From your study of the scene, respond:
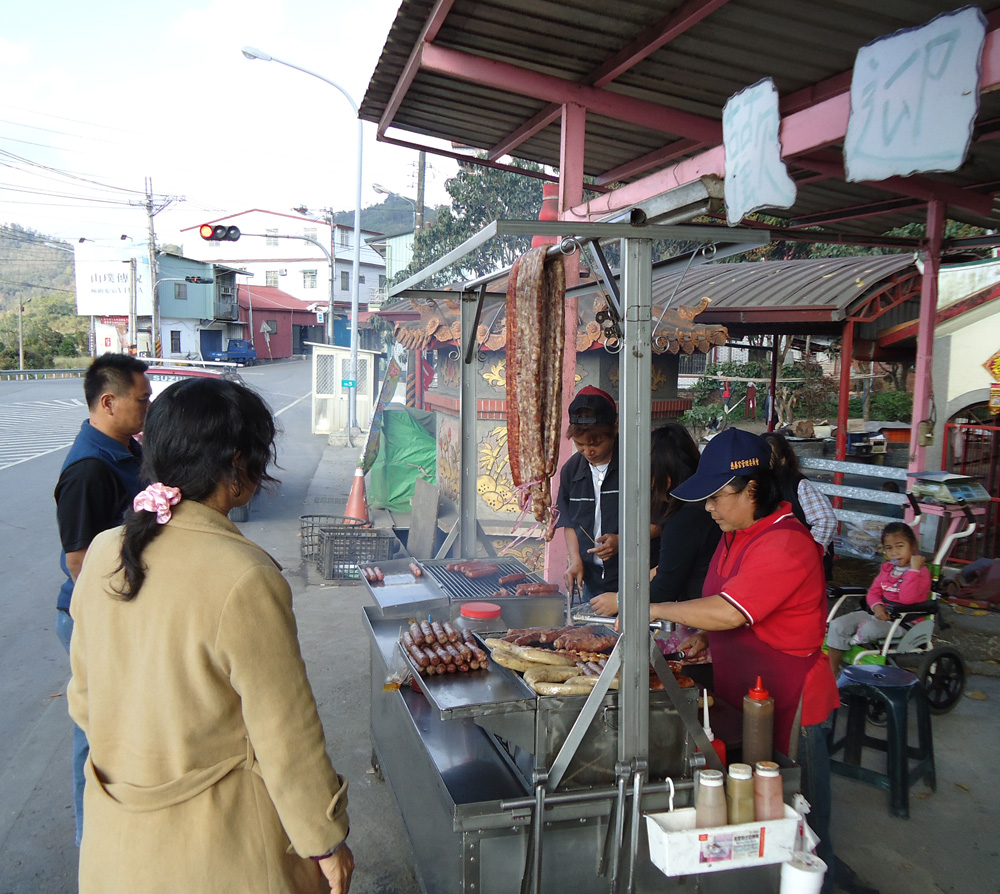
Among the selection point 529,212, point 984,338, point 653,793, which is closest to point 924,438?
point 984,338

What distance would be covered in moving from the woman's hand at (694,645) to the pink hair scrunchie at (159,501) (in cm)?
235

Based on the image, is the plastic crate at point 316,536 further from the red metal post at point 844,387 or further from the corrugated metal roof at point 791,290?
the red metal post at point 844,387

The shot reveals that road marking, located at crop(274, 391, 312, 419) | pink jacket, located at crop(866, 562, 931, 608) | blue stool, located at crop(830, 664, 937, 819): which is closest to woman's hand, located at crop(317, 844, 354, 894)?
blue stool, located at crop(830, 664, 937, 819)

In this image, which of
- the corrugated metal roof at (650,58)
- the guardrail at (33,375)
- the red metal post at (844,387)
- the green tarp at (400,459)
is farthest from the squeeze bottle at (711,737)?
the guardrail at (33,375)

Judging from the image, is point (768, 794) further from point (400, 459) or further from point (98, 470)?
point (400, 459)

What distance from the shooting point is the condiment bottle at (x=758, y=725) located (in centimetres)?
259

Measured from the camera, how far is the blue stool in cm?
390

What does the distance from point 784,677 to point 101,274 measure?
2194 inches

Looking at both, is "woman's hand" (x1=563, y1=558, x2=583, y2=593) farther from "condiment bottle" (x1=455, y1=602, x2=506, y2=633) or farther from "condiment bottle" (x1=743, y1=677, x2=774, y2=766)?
"condiment bottle" (x1=743, y1=677, x2=774, y2=766)

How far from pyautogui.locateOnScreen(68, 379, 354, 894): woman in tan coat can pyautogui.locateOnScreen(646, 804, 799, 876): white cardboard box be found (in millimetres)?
958

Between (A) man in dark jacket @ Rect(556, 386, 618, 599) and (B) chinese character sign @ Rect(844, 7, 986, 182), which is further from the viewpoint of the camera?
(A) man in dark jacket @ Rect(556, 386, 618, 599)

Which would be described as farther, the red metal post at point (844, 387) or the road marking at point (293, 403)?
the road marking at point (293, 403)

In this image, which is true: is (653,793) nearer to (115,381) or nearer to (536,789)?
(536,789)

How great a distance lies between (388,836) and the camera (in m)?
3.87
